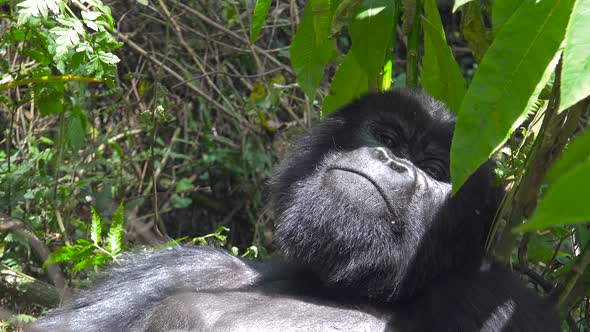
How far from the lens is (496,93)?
1863 mm

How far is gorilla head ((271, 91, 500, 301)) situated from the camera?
2533 millimetres

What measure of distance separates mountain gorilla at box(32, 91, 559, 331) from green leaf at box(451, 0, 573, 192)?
647mm

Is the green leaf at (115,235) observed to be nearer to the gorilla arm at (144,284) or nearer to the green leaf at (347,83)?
the gorilla arm at (144,284)

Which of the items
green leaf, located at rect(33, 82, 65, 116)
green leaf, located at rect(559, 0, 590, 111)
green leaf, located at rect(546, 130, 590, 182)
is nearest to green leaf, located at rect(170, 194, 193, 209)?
green leaf, located at rect(33, 82, 65, 116)

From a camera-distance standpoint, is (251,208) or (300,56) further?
(251,208)

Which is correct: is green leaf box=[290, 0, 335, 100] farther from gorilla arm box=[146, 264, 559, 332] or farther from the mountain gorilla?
gorilla arm box=[146, 264, 559, 332]

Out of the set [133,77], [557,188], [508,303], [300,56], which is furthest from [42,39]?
[557,188]

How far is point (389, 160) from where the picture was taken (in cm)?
262

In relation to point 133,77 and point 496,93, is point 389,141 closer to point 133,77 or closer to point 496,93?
point 496,93

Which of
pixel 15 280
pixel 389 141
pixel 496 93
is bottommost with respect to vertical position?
pixel 15 280

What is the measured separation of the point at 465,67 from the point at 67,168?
3.21m

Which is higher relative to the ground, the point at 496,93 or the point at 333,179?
the point at 496,93

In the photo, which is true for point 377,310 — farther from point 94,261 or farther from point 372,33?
point 94,261

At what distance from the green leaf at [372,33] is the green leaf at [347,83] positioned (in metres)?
0.19
